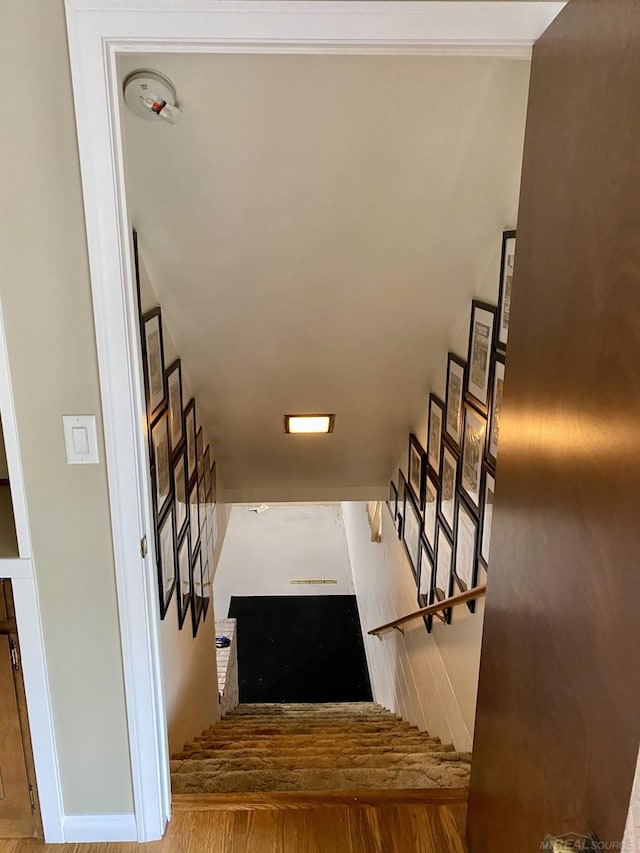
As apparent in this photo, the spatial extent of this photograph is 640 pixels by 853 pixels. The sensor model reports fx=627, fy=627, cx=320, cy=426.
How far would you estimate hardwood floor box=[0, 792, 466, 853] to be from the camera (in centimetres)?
176

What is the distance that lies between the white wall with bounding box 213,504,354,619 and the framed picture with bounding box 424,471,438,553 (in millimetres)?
3684

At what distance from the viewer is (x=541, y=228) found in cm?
116

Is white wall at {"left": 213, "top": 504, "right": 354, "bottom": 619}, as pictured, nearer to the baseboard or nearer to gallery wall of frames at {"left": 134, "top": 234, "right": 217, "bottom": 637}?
gallery wall of frames at {"left": 134, "top": 234, "right": 217, "bottom": 637}

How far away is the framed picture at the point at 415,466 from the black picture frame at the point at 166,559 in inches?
55.1

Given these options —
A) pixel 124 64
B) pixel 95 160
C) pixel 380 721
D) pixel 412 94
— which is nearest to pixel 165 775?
pixel 95 160

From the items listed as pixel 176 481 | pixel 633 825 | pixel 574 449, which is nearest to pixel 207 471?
pixel 176 481

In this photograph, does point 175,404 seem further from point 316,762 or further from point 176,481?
point 316,762

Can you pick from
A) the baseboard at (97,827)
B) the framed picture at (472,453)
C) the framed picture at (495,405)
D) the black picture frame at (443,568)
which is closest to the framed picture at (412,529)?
the black picture frame at (443,568)

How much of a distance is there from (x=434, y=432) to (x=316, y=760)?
1.56 m

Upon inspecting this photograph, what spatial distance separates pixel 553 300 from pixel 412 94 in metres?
0.90

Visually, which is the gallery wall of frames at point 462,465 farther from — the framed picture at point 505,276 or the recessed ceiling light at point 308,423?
the recessed ceiling light at point 308,423

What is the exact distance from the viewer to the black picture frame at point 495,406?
2.17 metres

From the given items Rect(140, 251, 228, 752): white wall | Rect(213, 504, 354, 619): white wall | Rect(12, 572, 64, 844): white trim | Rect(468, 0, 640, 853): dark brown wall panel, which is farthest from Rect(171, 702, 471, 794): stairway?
Rect(213, 504, 354, 619): white wall

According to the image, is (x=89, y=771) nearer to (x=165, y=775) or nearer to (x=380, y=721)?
(x=165, y=775)
